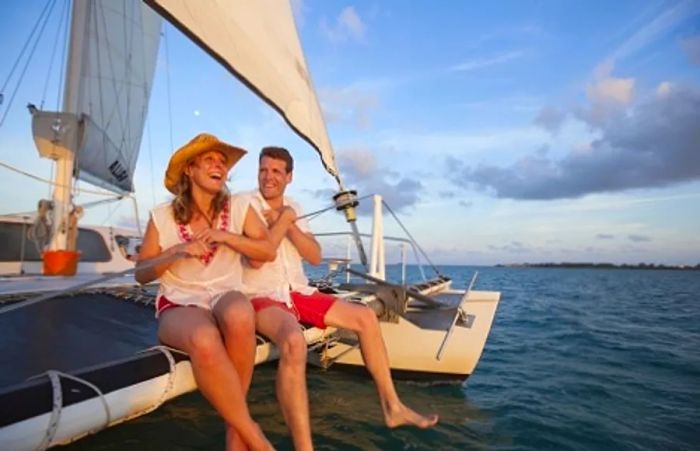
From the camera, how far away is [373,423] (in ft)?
13.6

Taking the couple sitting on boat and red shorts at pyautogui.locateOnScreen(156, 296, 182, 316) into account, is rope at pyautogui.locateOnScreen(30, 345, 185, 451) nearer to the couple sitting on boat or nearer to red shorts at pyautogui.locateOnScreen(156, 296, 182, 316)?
the couple sitting on boat

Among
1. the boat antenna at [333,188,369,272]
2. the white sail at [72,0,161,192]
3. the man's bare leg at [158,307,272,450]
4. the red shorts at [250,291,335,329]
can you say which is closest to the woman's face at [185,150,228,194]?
the man's bare leg at [158,307,272,450]

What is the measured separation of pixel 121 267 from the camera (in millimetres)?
8609

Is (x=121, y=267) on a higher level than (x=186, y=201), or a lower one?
lower

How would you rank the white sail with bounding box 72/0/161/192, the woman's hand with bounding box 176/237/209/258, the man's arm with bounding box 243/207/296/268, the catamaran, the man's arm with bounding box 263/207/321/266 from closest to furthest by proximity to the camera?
the catamaran < the woman's hand with bounding box 176/237/209/258 < the man's arm with bounding box 243/207/296/268 < the man's arm with bounding box 263/207/321/266 < the white sail with bounding box 72/0/161/192

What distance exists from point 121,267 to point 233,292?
23.5 feet

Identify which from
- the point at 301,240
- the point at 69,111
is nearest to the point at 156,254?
the point at 301,240

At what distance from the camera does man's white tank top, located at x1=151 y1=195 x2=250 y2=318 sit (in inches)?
101

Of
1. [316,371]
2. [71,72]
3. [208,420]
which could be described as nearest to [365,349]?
[208,420]

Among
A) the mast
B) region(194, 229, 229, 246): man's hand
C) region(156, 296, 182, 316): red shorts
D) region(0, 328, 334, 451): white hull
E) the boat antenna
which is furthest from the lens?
the mast

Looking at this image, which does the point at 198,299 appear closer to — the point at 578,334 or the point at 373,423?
the point at 373,423

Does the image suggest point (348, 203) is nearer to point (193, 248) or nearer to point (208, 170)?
point (208, 170)

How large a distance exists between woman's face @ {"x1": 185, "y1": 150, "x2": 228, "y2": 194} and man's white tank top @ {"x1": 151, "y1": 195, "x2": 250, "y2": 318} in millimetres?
190

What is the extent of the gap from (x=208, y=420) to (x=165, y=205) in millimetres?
2459
